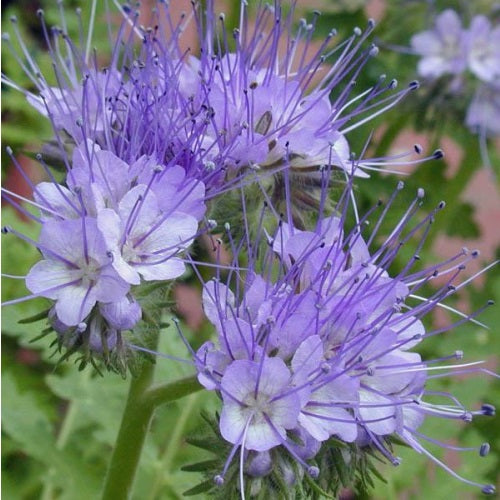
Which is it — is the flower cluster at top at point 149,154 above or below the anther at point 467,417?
above

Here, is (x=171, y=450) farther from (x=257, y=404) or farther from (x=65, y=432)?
(x=257, y=404)

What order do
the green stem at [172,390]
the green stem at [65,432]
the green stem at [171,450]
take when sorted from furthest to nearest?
1. the green stem at [65,432]
2. the green stem at [171,450]
3. the green stem at [172,390]

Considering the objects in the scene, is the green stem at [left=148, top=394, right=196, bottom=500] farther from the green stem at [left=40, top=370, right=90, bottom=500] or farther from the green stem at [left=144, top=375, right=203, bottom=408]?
the green stem at [left=144, top=375, right=203, bottom=408]

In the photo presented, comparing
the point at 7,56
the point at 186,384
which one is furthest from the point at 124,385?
the point at 7,56

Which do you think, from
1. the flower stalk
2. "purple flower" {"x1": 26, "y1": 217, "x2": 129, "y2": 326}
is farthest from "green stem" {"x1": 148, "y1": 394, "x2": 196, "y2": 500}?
"purple flower" {"x1": 26, "y1": 217, "x2": 129, "y2": 326}

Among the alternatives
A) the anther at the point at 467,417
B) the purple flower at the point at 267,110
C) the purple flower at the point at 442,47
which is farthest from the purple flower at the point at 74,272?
the purple flower at the point at 442,47

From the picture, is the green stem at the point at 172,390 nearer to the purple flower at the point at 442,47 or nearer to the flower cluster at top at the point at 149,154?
the flower cluster at top at the point at 149,154

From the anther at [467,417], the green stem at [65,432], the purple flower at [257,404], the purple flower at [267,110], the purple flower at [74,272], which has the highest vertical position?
the purple flower at [267,110]
